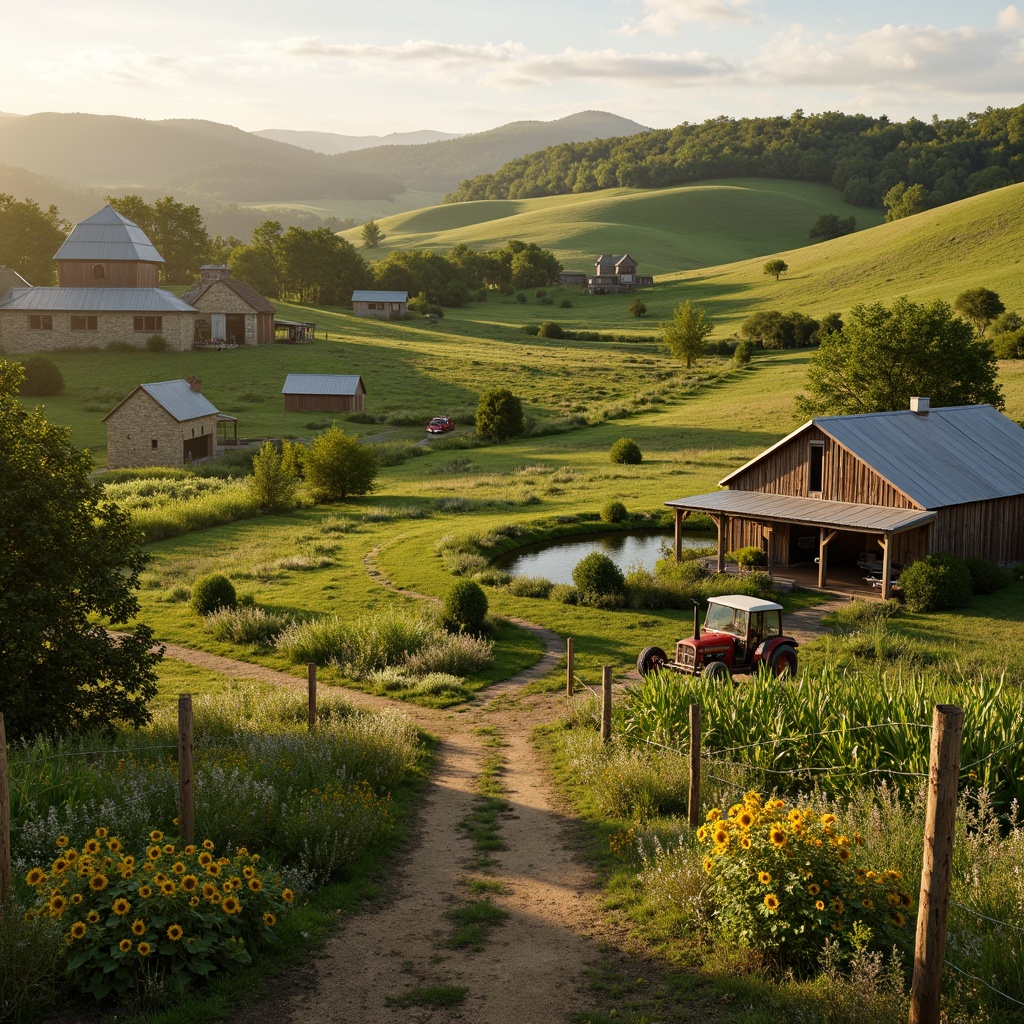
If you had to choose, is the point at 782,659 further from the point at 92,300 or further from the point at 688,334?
the point at 92,300

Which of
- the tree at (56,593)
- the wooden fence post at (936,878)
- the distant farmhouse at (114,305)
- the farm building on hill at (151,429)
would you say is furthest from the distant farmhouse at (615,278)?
the wooden fence post at (936,878)

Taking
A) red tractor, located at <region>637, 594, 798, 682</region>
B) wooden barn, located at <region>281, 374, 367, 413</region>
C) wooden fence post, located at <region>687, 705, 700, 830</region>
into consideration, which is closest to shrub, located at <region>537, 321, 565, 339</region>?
wooden barn, located at <region>281, 374, 367, 413</region>

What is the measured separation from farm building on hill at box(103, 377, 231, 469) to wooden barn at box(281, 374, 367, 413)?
50.0 ft

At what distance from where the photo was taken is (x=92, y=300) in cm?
8662

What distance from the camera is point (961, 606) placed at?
2959 centimetres

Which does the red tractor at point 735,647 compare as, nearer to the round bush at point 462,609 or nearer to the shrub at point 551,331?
the round bush at point 462,609

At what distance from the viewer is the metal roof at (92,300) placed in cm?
8562

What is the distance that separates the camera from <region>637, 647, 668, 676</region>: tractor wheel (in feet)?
68.2

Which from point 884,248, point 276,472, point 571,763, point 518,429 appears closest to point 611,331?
point 884,248

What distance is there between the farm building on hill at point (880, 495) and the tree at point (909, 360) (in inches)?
364

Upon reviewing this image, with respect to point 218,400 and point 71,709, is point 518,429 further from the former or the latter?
point 71,709

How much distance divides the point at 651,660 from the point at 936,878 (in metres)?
13.8

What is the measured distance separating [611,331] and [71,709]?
9953 centimetres

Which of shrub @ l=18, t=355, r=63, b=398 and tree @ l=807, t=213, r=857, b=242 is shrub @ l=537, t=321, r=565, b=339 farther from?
tree @ l=807, t=213, r=857, b=242
